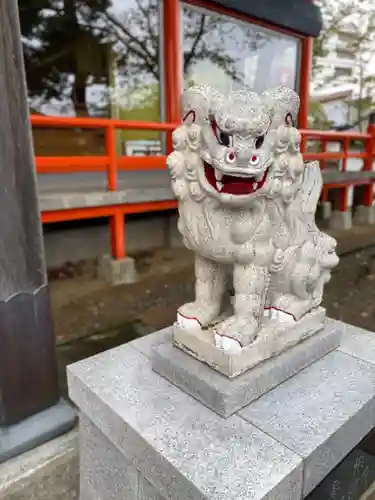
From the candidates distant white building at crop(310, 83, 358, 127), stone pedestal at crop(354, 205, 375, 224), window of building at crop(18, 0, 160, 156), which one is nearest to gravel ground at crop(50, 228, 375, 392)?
stone pedestal at crop(354, 205, 375, 224)

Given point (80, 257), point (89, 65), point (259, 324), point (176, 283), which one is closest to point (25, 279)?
point (259, 324)

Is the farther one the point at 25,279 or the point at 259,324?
the point at 25,279

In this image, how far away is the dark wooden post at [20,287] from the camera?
1371 mm

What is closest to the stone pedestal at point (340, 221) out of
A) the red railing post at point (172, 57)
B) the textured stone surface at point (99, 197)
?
the red railing post at point (172, 57)

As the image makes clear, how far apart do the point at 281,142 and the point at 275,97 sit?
120 millimetres

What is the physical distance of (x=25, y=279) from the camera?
1493 millimetres

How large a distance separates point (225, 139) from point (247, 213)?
0.74ft

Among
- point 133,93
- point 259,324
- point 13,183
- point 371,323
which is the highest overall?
point 133,93

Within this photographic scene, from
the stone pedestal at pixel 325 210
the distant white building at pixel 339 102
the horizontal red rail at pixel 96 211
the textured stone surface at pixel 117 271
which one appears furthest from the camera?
the distant white building at pixel 339 102

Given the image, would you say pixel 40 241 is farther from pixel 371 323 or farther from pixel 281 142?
pixel 371 323

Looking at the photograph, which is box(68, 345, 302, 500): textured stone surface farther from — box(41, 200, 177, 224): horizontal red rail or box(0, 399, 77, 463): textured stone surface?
box(41, 200, 177, 224): horizontal red rail

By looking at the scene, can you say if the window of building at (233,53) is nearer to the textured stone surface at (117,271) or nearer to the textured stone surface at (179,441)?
the textured stone surface at (117,271)

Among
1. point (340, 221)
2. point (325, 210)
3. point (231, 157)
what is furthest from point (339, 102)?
point (231, 157)

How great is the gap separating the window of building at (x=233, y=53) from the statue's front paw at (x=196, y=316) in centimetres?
415
